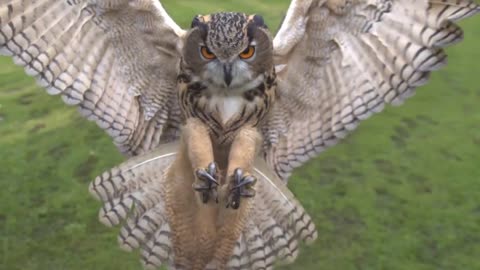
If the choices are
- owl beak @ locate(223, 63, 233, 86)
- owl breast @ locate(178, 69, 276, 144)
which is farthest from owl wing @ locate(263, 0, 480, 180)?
owl beak @ locate(223, 63, 233, 86)

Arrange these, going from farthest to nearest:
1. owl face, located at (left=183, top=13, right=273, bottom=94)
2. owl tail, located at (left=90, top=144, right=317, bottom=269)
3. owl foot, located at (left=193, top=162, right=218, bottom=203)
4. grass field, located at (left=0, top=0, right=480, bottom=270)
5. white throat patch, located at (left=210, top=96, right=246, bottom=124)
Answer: grass field, located at (left=0, top=0, right=480, bottom=270), owl tail, located at (left=90, top=144, right=317, bottom=269), white throat patch, located at (left=210, top=96, right=246, bottom=124), owl foot, located at (left=193, top=162, right=218, bottom=203), owl face, located at (left=183, top=13, right=273, bottom=94)

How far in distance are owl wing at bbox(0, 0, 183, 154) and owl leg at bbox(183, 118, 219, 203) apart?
31 cm

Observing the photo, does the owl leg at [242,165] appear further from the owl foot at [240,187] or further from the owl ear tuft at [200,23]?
the owl ear tuft at [200,23]

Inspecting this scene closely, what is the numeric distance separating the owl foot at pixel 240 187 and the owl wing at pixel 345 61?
0.46 m

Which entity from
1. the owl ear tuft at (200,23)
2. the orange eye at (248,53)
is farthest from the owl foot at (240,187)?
the owl ear tuft at (200,23)

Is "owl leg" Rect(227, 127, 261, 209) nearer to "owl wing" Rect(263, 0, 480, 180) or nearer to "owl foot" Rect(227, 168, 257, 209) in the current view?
"owl foot" Rect(227, 168, 257, 209)

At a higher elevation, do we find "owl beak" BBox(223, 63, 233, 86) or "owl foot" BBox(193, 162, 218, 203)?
"owl beak" BBox(223, 63, 233, 86)

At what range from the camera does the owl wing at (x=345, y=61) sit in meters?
2.29

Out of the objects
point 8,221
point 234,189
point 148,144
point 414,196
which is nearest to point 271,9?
point 414,196

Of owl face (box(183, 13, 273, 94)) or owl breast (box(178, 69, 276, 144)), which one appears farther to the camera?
owl breast (box(178, 69, 276, 144))

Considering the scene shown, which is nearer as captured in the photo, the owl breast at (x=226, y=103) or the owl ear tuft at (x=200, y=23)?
the owl ear tuft at (x=200, y=23)

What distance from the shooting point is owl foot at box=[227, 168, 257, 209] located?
223cm

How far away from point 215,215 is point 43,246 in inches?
55.4

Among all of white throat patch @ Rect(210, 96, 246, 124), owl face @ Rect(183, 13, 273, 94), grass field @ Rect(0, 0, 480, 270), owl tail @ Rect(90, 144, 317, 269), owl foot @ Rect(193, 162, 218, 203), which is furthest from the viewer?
grass field @ Rect(0, 0, 480, 270)
